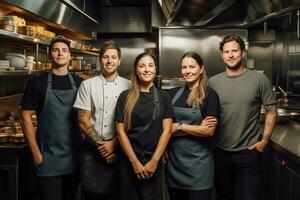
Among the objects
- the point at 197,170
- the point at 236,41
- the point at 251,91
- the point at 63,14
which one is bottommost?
the point at 197,170

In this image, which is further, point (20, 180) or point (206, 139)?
point (20, 180)

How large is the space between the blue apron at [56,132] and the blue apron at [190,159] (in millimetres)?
655

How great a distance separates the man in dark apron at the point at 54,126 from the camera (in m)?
2.14

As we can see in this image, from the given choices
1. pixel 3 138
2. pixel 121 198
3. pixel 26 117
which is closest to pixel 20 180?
pixel 3 138

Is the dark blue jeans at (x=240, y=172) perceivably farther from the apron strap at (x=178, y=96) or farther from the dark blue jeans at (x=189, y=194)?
the apron strap at (x=178, y=96)

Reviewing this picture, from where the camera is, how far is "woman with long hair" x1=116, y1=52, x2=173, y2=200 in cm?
200

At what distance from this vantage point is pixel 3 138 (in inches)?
108

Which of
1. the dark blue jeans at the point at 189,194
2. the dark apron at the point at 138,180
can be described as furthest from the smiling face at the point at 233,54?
the dark blue jeans at the point at 189,194

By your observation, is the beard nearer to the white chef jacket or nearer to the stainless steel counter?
the stainless steel counter

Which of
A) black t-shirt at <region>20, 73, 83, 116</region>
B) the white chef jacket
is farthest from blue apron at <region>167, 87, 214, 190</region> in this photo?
black t-shirt at <region>20, 73, 83, 116</region>

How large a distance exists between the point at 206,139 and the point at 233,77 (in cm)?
48

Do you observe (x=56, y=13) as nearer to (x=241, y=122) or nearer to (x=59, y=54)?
(x=59, y=54)

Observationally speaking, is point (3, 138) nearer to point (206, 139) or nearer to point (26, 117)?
point (26, 117)

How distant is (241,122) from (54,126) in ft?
3.89
